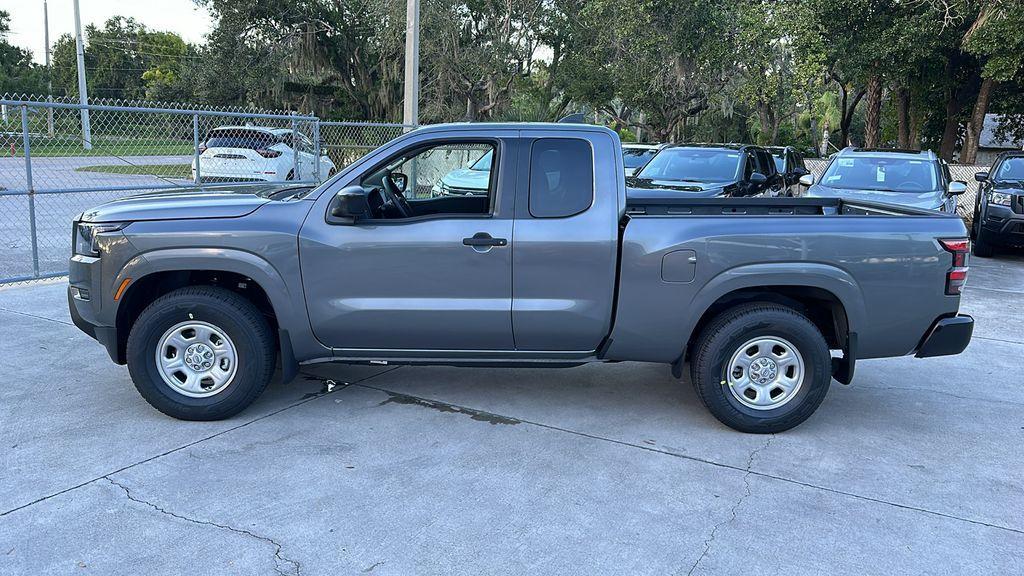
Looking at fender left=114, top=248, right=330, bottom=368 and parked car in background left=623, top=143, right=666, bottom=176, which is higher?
parked car in background left=623, top=143, right=666, bottom=176

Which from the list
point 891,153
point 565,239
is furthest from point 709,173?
point 565,239

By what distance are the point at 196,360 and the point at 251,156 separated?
374 inches

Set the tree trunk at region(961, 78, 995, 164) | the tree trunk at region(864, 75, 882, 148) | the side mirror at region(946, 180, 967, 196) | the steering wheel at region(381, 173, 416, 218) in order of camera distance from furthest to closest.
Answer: the tree trunk at region(864, 75, 882, 148) < the tree trunk at region(961, 78, 995, 164) < the side mirror at region(946, 180, 967, 196) < the steering wheel at region(381, 173, 416, 218)

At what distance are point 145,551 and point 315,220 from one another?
84.4 inches

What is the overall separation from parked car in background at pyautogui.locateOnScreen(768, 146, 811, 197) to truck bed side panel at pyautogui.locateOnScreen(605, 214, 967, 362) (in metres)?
8.99

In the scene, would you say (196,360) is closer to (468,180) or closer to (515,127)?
(515,127)

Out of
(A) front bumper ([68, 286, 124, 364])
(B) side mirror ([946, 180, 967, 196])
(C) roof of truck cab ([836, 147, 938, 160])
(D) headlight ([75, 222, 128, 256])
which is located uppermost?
(C) roof of truck cab ([836, 147, 938, 160])

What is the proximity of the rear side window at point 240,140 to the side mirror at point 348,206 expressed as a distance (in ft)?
30.6

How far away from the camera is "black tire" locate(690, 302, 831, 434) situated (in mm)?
4820

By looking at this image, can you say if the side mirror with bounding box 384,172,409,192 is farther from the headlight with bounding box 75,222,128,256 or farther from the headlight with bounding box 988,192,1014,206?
the headlight with bounding box 988,192,1014,206

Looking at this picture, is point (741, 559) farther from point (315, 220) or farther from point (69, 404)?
point (69, 404)

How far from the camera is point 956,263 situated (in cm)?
476

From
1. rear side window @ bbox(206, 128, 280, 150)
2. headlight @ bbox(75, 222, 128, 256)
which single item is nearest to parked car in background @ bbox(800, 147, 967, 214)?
headlight @ bbox(75, 222, 128, 256)

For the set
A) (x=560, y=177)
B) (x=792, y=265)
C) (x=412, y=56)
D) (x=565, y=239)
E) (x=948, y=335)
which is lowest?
(x=948, y=335)
